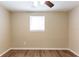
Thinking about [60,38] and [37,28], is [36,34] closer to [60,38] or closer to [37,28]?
[37,28]

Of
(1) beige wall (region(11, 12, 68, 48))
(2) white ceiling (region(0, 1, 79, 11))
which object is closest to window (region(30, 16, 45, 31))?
(1) beige wall (region(11, 12, 68, 48))

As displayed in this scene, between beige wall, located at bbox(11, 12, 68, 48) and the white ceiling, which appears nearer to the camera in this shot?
the white ceiling

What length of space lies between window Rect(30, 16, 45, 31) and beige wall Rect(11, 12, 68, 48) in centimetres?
20

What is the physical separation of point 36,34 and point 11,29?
1307 millimetres

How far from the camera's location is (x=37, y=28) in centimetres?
704

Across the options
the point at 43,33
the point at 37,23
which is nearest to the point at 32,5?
the point at 37,23

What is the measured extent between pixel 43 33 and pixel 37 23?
60 centimetres

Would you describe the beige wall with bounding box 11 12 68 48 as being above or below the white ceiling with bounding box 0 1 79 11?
below

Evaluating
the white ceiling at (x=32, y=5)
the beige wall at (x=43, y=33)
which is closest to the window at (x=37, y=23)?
the beige wall at (x=43, y=33)

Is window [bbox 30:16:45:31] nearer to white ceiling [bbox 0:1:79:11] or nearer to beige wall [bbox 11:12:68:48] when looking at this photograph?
beige wall [bbox 11:12:68:48]

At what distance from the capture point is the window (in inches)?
277

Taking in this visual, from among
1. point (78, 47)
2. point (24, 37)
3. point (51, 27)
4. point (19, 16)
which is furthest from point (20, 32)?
point (78, 47)

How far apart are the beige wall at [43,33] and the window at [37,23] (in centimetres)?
20

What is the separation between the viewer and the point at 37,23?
7.05 metres
